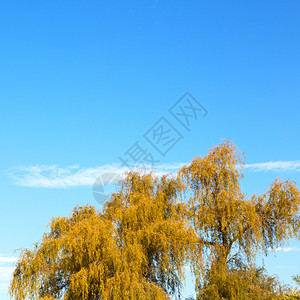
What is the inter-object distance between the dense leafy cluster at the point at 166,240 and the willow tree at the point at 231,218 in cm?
4

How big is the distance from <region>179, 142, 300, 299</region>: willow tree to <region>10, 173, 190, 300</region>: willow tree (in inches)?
44.6

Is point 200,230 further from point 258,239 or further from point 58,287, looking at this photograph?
point 58,287

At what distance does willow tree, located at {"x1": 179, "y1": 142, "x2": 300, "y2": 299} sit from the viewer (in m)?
17.1

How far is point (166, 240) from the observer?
16094mm

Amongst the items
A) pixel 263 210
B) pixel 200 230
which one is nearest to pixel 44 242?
pixel 200 230

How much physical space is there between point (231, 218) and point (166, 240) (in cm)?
346

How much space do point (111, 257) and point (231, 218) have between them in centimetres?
594

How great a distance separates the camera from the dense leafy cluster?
15070 mm

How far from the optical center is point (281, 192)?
58.9ft

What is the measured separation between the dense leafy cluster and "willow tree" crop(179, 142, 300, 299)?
0.15ft

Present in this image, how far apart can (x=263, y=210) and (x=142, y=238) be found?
234 inches

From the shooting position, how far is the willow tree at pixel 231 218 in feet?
56.0

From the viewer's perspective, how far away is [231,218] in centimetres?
1762

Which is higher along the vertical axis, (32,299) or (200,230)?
(200,230)
